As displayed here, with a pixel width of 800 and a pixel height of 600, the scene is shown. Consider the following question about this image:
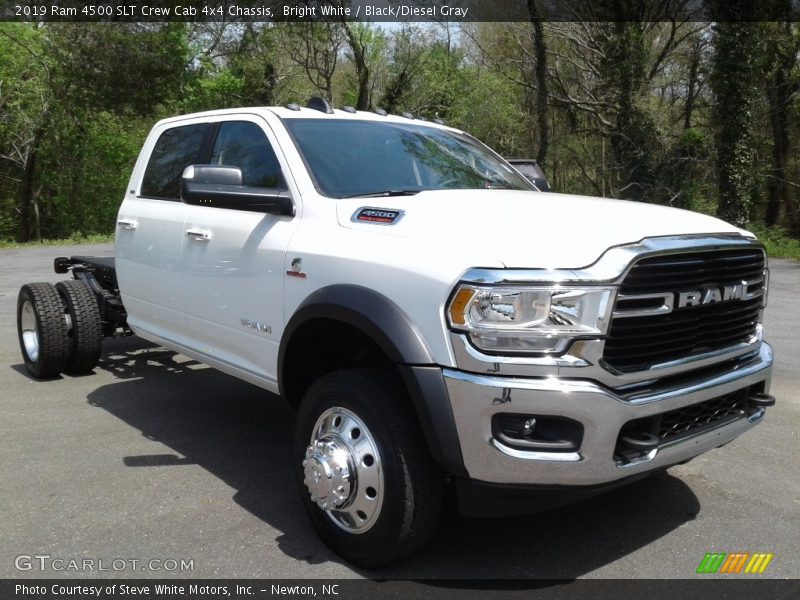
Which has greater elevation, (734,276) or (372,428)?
(734,276)

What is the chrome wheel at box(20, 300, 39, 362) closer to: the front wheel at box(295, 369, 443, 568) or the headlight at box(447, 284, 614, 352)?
the front wheel at box(295, 369, 443, 568)

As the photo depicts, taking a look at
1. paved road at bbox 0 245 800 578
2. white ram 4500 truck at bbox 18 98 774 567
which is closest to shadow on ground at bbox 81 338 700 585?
paved road at bbox 0 245 800 578

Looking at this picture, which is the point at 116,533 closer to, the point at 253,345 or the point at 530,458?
the point at 253,345

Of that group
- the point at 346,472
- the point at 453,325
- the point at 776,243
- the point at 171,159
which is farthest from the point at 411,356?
the point at 776,243

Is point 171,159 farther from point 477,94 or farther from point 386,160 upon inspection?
point 477,94

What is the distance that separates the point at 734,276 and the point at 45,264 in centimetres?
1581

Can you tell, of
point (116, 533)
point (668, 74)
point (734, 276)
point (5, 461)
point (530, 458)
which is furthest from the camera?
point (668, 74)

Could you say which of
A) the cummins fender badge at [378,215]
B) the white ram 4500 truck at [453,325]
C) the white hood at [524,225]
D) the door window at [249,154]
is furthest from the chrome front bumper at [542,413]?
the door window at [249,154]

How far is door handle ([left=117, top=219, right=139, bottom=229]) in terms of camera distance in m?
5.30

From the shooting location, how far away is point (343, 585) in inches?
125

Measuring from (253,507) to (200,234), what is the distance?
1575mm

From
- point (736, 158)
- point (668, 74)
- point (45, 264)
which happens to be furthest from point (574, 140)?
point (45, 264)

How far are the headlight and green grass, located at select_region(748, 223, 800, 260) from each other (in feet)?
49.5

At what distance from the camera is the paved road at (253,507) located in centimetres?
339
